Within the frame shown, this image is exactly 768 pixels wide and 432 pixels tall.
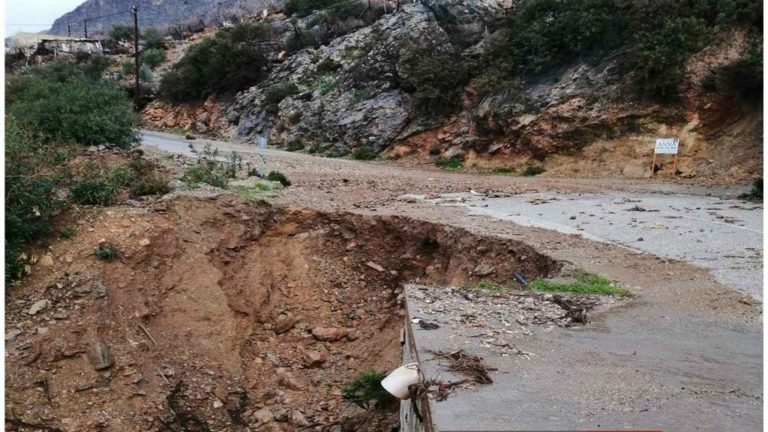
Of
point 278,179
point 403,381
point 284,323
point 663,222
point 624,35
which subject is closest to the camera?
point 403,381

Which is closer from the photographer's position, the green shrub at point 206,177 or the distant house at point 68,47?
the green shrub at point 206,177

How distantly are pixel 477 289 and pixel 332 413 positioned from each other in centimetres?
233

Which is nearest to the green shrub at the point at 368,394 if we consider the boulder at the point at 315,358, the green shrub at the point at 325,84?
the boulder at the point at 315,358

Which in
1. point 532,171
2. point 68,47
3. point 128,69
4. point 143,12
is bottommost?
point 532,171

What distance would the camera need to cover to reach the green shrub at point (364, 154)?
22750 mm

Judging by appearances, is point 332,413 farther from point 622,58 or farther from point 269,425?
point 622,58

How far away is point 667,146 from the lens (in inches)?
656

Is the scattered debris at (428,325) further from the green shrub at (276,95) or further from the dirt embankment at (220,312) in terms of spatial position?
the green shrub at (276,95)

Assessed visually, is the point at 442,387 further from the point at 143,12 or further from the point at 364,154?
the point at 143,12

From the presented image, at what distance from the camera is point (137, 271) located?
323 inches

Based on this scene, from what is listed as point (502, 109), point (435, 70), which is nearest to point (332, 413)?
point (502, 109)

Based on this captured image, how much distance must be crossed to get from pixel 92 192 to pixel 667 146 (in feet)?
45.5

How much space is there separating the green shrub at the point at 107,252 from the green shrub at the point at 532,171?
1290cm

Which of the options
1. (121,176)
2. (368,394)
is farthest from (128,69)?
(368,394)
